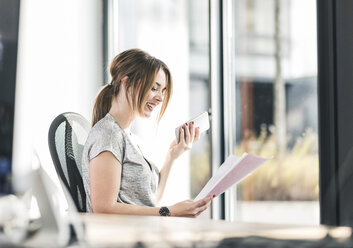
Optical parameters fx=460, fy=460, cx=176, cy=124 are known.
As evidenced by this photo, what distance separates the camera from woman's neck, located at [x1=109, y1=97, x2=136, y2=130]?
5.24 ft

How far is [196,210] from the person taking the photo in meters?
1.36

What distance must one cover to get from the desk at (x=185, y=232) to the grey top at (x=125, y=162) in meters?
0.49

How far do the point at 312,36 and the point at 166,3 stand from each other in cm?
113

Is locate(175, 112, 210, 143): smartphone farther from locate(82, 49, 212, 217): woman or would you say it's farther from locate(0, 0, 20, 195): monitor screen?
locate(0, 0, 20, 195): monitor screen

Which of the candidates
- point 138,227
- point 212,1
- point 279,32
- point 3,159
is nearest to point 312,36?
point 279,32

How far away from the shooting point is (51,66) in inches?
104

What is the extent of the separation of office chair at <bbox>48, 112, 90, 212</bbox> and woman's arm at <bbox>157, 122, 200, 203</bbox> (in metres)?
0.33

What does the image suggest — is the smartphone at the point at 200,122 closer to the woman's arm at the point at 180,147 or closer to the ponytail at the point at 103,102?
the woman's arm at the point at 180,147

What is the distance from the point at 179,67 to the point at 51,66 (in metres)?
0.76

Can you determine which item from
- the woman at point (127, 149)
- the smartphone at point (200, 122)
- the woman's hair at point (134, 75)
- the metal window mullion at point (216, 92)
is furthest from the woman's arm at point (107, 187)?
the metal window mullion at point (216, 92)

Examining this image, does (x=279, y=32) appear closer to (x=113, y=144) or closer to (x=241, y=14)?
(x=241, y=14)

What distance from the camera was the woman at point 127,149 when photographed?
4.50ft

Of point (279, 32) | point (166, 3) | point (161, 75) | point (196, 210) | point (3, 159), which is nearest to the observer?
point (196, 210)

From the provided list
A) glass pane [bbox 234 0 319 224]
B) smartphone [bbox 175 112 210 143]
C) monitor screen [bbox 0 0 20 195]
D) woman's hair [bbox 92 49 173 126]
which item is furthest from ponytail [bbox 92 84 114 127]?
monitor screen [bbox 0 0 20 195]
